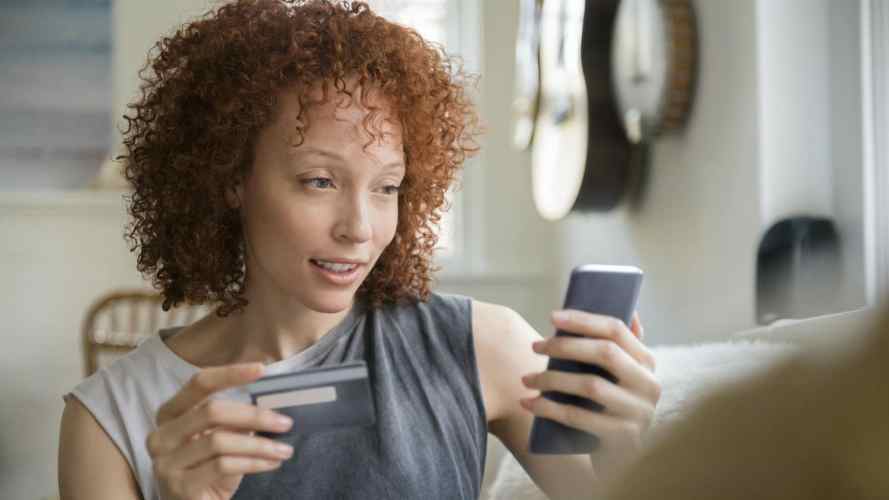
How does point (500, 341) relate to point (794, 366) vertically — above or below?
below

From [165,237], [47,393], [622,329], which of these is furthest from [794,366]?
[47,393]

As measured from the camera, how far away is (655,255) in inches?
113

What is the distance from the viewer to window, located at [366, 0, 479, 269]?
14.5 feet

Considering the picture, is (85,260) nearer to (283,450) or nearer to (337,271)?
(337,271)

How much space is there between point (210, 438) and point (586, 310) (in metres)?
0.33

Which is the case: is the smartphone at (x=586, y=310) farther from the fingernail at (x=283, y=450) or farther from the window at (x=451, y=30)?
the window at (x=451, y=30)

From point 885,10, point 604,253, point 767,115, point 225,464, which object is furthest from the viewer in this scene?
point 604,253

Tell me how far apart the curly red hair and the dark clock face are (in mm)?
1207

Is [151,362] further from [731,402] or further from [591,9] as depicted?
[591,9]

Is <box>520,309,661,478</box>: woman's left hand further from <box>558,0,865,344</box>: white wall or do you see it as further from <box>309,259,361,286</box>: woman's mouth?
<box>558,0,865,344</box>: white wall

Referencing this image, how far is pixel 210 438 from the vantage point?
0.91 m

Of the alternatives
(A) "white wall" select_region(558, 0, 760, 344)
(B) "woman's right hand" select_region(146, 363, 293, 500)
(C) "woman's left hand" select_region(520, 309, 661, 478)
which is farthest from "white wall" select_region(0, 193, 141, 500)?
(C) "woman's left hand" select_region(520, 309, 661, 478)

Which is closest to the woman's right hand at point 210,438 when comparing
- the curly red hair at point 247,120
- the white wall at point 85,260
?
the curly red hair at point 247,120

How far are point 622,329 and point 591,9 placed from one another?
207 cm
